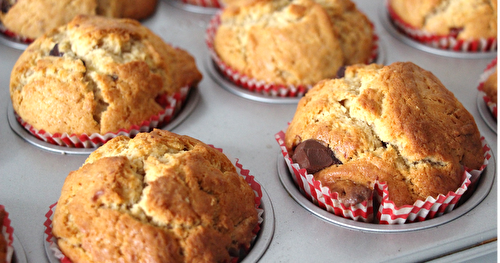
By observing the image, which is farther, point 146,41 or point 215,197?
point 146,41

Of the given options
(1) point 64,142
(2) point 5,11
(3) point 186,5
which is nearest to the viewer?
(1) point 64,142

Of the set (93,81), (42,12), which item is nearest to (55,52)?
(93,81)

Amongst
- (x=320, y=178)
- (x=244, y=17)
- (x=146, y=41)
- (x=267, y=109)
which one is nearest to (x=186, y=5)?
(x=244, y=17)

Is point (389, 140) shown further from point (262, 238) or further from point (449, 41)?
point (449, 41)

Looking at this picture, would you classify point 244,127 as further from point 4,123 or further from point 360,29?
point 4,123

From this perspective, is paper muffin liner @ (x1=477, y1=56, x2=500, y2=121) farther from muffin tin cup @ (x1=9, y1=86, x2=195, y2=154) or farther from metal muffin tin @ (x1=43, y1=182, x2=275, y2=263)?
muffin tin cup @ (x1=9, y1=86, x2=195, y2=154)

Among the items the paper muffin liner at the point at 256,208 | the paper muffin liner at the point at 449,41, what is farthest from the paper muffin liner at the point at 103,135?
the paper muffin liner at the point at 449,41

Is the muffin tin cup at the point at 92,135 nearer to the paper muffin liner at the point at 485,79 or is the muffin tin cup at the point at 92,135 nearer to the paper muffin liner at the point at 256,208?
the paper muffin liner at the point at 256,208
